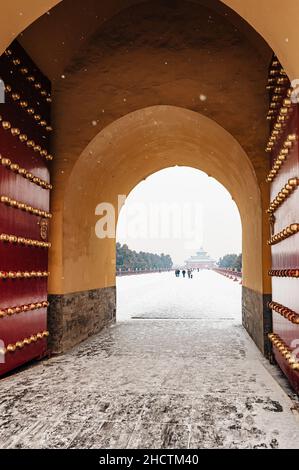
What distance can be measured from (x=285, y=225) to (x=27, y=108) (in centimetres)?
320

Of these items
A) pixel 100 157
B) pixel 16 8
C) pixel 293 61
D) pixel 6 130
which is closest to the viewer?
pixel 293 61

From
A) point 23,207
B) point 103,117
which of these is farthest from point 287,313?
point 103,117

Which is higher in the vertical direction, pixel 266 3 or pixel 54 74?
pixel 54 74

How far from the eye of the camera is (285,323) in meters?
3.94

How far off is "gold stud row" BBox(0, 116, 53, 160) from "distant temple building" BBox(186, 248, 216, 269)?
530 feet

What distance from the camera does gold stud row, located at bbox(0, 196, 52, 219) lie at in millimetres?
4172

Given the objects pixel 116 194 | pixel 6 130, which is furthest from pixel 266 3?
pixel 116 194

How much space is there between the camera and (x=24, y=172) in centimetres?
463

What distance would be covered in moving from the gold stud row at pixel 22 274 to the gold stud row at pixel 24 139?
147cm

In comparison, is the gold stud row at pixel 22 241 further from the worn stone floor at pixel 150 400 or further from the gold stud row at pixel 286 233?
the gold stud row at pixel 286 233

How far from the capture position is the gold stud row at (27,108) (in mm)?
4520

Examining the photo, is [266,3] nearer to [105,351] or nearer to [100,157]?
[100,157]

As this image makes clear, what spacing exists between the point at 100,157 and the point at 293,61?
12.7 feet

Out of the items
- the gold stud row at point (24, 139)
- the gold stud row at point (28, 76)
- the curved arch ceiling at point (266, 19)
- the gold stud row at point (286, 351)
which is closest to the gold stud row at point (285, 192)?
the curved arch ceiling at point (266, 19)
